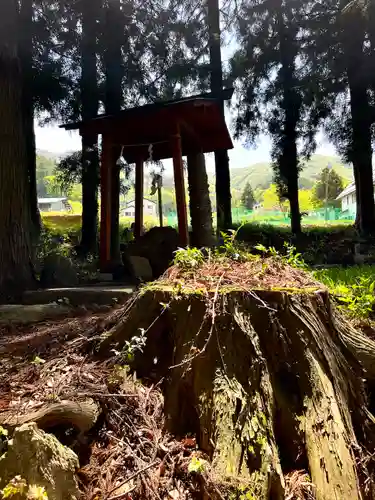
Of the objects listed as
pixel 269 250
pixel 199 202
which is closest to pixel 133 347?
pixel 269 250

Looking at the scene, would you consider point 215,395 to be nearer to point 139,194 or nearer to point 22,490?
point 22,490

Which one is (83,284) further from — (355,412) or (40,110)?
(40,110)

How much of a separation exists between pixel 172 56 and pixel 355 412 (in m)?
12.7

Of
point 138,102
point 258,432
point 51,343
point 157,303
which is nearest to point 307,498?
point 258,432

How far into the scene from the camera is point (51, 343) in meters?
2.68

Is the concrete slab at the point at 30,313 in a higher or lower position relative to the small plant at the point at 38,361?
lower

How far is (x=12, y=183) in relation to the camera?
6.11 metres

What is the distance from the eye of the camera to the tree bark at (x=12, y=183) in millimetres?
5898

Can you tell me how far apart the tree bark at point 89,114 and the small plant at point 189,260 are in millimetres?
9462

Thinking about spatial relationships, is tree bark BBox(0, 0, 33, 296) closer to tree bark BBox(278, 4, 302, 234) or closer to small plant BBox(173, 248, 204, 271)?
small plant BBox(173, 248, 204, 271)

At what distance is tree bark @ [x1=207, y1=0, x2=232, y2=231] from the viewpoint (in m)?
13.6

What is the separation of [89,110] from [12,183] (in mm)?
6317

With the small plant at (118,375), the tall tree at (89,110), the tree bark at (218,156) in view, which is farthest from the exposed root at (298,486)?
the tree bark at (218,156)

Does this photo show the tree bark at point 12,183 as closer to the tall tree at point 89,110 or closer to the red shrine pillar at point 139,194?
the red shrine pillar at point 139,194
